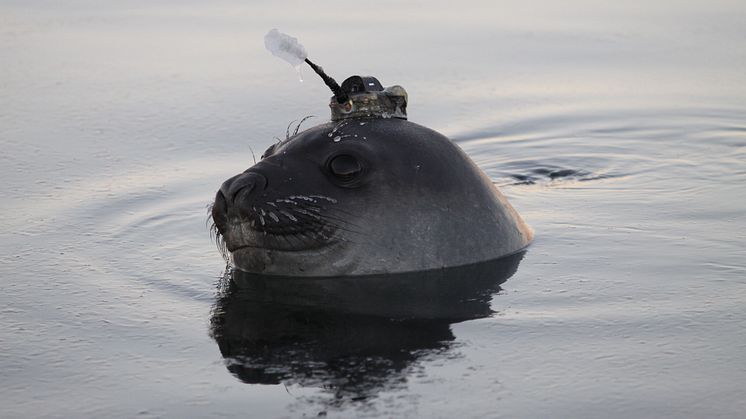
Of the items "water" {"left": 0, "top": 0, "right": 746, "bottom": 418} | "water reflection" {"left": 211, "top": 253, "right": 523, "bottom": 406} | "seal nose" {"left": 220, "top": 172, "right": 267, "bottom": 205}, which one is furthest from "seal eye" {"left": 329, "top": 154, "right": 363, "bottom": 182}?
"water" {"left": 0, "top": 0, "right": 746, "bottom": 418}

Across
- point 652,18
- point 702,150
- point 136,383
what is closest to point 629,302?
point 136,383

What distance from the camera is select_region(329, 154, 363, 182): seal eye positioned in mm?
6477

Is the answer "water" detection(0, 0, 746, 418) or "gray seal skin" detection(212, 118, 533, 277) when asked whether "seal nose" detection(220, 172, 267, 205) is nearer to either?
"gray seal skin" detection(212, 118, 533, 277)

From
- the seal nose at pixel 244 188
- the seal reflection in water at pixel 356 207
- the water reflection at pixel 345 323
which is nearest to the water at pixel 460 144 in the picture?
the water reflection at pixel 345 323

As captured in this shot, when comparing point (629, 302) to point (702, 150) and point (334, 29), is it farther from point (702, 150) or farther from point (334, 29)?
point (334, 29)

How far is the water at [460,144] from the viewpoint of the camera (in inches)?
200

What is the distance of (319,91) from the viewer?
1149 cm

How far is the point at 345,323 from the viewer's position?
5895mm

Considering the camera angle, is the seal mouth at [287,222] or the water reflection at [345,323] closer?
the water reflection at [345,323]

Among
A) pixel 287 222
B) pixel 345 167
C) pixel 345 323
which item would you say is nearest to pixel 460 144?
pixel 345 167

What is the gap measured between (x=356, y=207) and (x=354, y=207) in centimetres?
1

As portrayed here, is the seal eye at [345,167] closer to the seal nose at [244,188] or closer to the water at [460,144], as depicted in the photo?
the seal nose at [244,188]

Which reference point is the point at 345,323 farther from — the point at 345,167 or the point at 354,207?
the point at 345,167

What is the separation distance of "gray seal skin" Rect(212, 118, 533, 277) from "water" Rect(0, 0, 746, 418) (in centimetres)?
36
